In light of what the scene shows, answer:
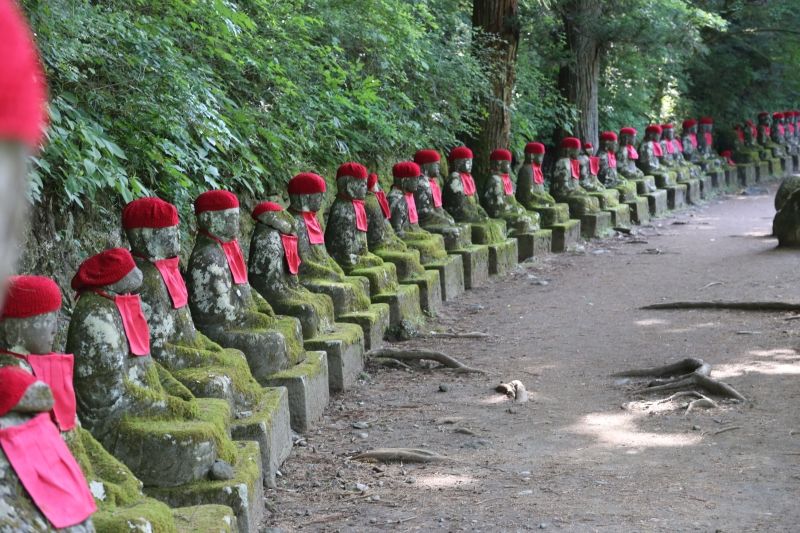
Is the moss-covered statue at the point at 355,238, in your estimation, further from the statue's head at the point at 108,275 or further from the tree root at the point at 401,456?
the statue's head at the point at 108,275

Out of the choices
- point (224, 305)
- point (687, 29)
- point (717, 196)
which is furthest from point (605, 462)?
point (717, 196)

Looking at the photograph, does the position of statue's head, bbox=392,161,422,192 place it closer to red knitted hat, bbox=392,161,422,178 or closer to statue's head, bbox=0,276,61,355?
red knitted hat, bbox=392,161,422,178

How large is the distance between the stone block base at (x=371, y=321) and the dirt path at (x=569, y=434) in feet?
0.88

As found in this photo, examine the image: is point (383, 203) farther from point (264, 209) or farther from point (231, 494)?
point (231, 494)

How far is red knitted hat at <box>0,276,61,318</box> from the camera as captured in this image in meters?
3.19

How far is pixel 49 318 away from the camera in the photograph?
3.27m

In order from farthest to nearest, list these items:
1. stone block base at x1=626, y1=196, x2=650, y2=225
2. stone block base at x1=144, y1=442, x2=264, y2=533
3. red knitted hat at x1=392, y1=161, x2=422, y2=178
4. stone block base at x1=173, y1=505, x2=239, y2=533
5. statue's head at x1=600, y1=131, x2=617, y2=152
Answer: statue's head at x1=600, y1=131, x2=617, y2=152, stone block base at x1=626, y1=196, x2=650, y2=225, red knitted hat at x1=392, y1=161, x2=422, y2=178, stone block base at x1=144, y1=442, x2=264, y2=533, stone block base at x1=173, y1=505, x2=239, y2=533

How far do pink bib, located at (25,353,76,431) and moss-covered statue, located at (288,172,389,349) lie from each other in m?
3.98

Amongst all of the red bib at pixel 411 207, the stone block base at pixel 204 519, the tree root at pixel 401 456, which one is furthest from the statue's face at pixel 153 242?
the red bib at pixel 411 207

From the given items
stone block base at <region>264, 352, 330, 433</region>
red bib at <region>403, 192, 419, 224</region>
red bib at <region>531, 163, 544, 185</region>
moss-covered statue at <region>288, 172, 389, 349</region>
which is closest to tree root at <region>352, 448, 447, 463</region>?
stone block base at <region>264, 352, 330, 433</region>

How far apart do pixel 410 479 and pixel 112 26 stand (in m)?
3.06

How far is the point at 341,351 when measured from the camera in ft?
22.6

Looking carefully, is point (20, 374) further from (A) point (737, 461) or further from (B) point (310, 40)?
(B) point (310, 40)

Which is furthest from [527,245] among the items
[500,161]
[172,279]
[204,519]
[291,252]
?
[204,519]
